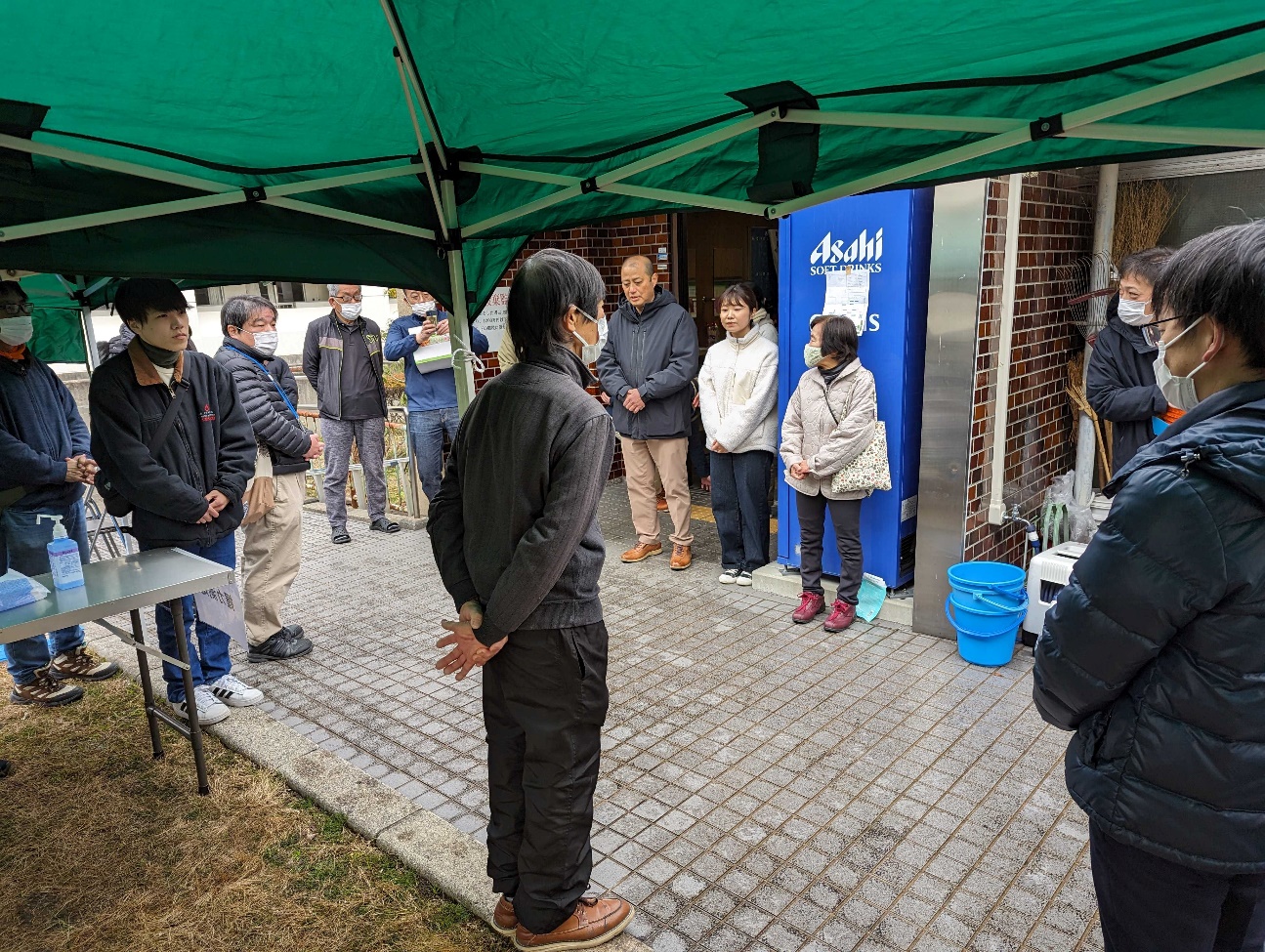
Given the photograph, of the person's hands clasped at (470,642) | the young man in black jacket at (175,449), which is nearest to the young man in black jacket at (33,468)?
the young man in black jacket at (175,449)

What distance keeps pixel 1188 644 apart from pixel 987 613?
2.82 m

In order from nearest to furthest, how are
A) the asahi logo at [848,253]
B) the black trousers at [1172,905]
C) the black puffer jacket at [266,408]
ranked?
the black trousers at [1172,905] < the black puffer jacket at [266,408] < the asahi logo at [848,253]

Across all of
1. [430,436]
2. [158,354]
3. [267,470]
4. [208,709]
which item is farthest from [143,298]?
[430,436]

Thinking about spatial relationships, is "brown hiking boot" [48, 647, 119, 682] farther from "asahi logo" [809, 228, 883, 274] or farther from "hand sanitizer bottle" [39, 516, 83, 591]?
"asahi logo" [809, 228, 883, 274]

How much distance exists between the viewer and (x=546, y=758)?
231 centimetres

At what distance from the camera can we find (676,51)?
2260 millimetres

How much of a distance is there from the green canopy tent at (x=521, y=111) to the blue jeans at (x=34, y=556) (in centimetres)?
189

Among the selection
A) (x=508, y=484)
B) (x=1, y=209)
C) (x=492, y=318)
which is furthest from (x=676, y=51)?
(x=492, y=318)

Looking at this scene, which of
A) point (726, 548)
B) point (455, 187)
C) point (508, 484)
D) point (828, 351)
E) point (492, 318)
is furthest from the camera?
point (492, 318)

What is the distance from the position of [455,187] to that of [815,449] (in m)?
2.54

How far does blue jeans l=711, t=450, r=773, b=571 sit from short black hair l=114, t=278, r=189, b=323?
344 centimetres

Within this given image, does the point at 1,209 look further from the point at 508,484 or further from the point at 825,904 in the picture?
the point at 825,904

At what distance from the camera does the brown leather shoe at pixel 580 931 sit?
98.8 inches

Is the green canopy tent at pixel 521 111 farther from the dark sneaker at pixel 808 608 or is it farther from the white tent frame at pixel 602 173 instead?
the dark sneaker at pixel 808 608
